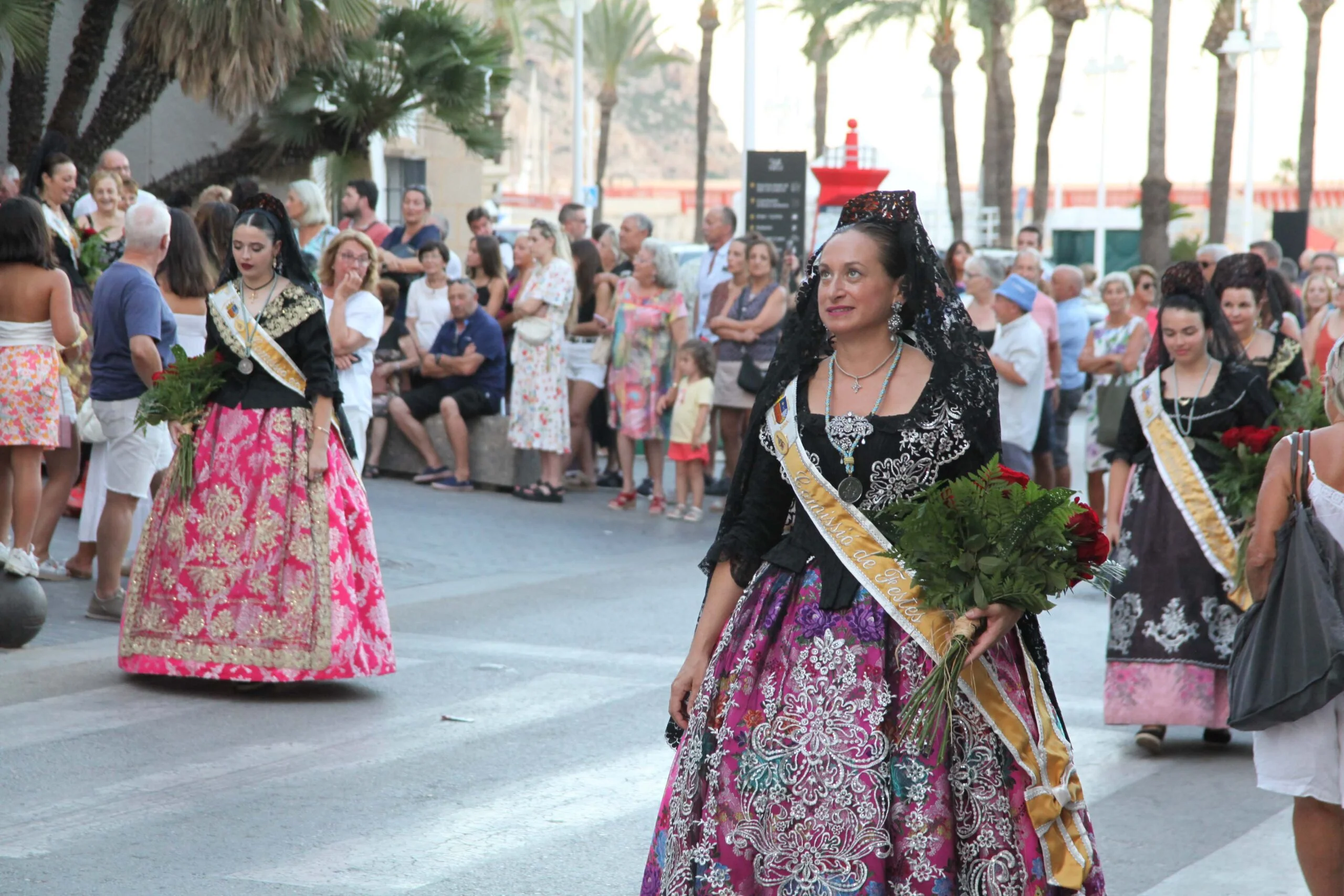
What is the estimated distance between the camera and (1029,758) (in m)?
3.68

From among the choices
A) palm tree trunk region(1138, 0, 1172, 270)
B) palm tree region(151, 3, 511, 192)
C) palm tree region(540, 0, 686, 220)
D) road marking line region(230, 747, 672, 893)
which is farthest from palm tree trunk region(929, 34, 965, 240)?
road marking line region(230, 747, 672, 893)

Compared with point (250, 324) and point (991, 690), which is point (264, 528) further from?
point (991, 690)

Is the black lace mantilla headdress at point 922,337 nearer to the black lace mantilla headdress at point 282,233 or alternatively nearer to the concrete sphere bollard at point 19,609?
the black lace mantilla headdress at point 282,233

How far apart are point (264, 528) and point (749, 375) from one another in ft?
20.5

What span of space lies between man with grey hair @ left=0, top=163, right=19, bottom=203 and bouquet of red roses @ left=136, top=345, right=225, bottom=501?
4839 millimetres

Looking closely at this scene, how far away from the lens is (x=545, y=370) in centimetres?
1377

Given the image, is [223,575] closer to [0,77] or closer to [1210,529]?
[1210,529]

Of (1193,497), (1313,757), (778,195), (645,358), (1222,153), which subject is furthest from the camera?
(1222,153)

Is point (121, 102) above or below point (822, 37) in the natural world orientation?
below

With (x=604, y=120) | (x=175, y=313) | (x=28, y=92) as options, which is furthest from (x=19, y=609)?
(x=604, y=120)

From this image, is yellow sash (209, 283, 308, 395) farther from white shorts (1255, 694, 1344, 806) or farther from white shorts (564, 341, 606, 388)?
white shorts (564, 341, 606, 388)

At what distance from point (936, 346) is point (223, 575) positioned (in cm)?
432

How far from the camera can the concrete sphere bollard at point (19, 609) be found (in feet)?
25.6

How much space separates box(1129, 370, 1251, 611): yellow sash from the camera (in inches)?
279
